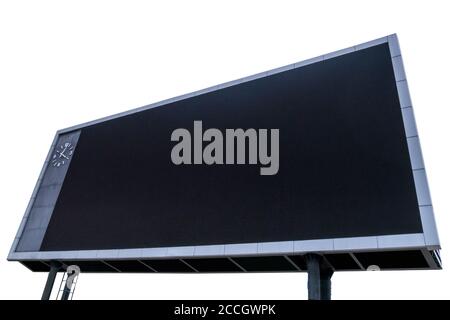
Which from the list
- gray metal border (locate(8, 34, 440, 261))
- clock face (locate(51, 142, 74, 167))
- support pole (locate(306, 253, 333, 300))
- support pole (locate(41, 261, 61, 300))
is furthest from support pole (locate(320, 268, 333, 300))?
clock face (locate(51, 142, 74, 167))

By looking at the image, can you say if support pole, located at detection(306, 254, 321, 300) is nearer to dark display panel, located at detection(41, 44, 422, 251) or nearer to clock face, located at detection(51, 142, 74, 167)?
dark display panel, located at detection(41, 44, 422, 251)

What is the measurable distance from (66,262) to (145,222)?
16.1 feet

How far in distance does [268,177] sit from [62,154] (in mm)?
12982

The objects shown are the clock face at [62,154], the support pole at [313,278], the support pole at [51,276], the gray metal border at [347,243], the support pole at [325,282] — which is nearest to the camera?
the gray metal border at [347,243]

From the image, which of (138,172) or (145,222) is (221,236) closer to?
(145,222)

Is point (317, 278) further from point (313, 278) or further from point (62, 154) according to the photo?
point (62, 154)

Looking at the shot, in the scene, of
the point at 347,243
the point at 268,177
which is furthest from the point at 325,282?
the point at 268,177

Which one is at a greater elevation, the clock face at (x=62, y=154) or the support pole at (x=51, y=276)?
the clock face at (x=62, y=154)

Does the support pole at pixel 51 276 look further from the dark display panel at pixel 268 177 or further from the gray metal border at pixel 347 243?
the dark display panel at pixel 268 177

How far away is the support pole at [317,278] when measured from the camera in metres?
11.9

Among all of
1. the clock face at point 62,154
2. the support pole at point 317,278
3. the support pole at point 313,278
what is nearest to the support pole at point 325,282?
the support pole at point 317,278

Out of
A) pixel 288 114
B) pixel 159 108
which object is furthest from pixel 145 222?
pixel 288 114

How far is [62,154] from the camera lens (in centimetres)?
2117

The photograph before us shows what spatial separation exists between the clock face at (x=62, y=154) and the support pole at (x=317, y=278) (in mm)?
14677
